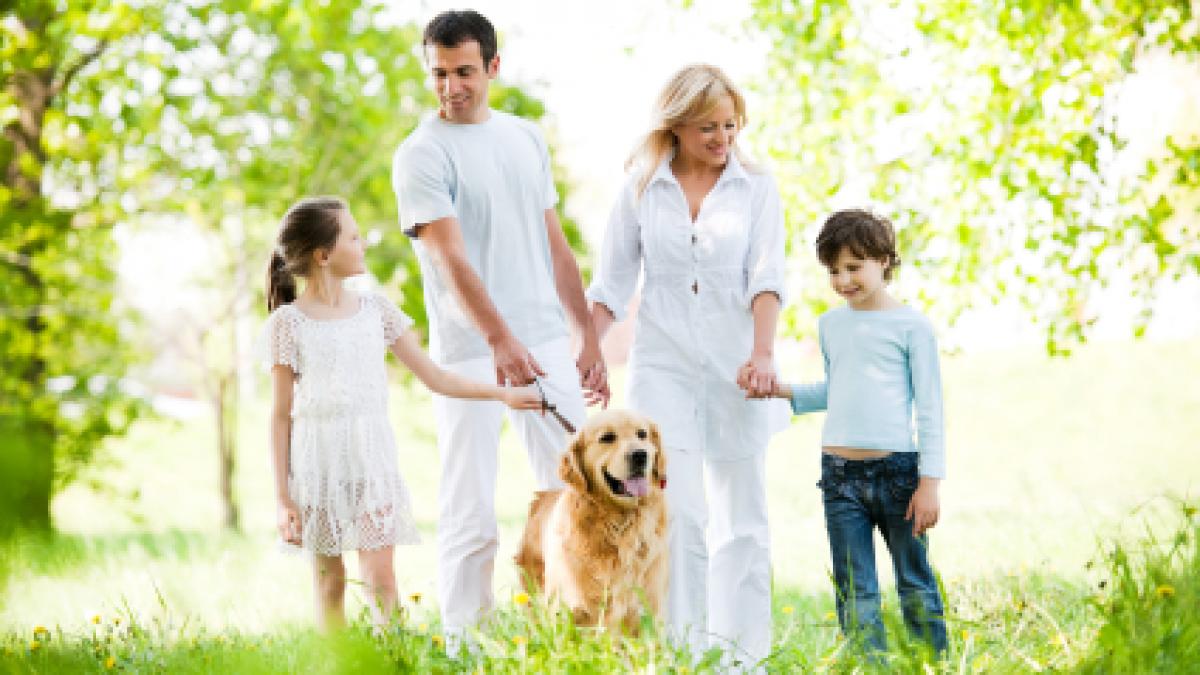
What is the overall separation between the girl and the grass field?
307mm

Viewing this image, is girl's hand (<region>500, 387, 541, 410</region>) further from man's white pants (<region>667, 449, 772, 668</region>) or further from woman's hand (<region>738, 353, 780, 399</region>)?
woman's hand (<region>738, 353, 780, 399</region>)

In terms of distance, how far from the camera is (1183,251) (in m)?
8.14

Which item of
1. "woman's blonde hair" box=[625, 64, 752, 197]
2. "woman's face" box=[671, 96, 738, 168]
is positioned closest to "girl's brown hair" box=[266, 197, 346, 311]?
"woman's blonde hair" box=[625, 64, 752, 197]

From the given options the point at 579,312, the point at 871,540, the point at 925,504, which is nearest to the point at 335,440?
the point at 579,312

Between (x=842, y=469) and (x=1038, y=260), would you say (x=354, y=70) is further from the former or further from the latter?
(x=842, y=469)

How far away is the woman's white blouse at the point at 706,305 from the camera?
380 centimetres

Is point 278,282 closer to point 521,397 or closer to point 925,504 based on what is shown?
point 521,397

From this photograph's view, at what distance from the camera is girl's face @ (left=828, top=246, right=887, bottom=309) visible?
3576 mm

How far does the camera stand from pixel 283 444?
3789mm

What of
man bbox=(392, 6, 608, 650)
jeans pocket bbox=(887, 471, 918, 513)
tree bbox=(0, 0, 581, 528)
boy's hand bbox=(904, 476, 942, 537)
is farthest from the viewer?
tree bbox=(0, 0, 581, 528)

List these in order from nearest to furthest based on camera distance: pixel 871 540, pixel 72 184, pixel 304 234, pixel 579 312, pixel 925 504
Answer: pixel 925 504, pixel 871 540, pixel 304 234, pixel 579 312, pixel 72 184

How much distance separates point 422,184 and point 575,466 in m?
1.04

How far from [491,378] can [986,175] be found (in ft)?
13.5

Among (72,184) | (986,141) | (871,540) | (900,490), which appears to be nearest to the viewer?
(900,490)
